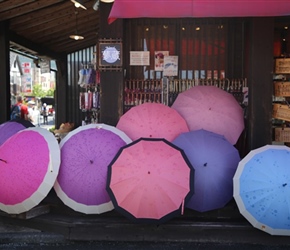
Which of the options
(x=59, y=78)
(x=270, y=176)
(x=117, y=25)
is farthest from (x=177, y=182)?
(x=59, y=78)

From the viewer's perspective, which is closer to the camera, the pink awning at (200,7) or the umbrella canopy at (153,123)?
the pink awning at (200,7)

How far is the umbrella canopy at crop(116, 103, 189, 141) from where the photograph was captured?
5227 mm

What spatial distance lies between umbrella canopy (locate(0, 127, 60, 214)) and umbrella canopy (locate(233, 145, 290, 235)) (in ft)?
7.44

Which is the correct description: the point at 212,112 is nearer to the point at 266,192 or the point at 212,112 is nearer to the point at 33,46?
the point at 266,192

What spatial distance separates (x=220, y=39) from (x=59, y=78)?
1131 cm

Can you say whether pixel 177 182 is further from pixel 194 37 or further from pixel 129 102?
pixel 194 37

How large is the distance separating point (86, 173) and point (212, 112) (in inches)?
86.3

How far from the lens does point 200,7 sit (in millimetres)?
4211

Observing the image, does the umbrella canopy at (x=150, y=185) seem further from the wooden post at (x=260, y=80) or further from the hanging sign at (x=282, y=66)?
the hanging sign at (x=282, y=66)

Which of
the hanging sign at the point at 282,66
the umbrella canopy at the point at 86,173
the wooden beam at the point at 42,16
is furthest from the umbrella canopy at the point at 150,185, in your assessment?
the wooden beam at the point at 42,16

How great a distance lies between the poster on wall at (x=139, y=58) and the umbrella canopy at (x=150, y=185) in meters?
2.44

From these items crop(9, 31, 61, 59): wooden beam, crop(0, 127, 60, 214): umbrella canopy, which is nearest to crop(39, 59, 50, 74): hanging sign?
crop(9, 31, 61, 59): wooden beam

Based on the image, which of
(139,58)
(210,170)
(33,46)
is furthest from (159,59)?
(33,46)

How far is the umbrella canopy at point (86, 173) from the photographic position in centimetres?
450
